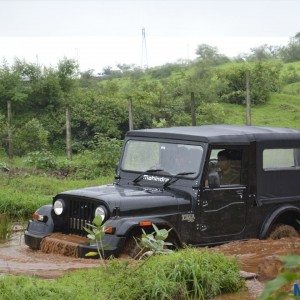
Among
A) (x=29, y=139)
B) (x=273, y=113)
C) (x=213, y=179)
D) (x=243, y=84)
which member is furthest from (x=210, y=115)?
(x=213, y=179)

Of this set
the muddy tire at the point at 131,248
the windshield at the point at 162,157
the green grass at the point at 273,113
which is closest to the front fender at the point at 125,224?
the muddy tire at the point at 131,248

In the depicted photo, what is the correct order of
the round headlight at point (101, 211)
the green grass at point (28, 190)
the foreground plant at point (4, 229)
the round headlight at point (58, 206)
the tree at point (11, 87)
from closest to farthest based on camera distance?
the round headlight at point (101, 211) → the round headlight at point (58, 206) → the foreground plant at point (4, 229) → the green grass at point (28, 190) → the tree at point (11, 87)

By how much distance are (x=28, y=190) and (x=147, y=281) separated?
9.57m

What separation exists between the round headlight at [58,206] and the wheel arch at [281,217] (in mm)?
2667

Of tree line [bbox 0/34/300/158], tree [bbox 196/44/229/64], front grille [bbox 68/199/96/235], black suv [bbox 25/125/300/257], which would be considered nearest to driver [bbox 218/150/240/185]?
black suv [bbox 25/125/300/257]

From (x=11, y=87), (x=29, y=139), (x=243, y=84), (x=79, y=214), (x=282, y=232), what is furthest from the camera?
(x=243, y=84)

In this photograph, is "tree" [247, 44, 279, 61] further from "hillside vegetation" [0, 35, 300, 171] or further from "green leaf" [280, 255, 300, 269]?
"green leaf" [280, 255, 300, 269]

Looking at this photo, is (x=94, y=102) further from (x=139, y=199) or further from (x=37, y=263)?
(x=37, y=263)

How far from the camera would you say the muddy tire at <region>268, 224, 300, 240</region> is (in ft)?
32.2

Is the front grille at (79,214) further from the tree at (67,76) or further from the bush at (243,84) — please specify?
the bush at (243,84)

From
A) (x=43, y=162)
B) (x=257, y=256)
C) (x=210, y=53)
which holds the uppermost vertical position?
(x=210, y=53)

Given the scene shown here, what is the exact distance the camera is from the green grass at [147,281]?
5277 millimetres

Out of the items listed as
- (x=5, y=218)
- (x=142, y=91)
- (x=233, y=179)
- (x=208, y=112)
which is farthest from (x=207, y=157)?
(x=142, y=91)

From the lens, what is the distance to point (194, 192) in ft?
29.5
